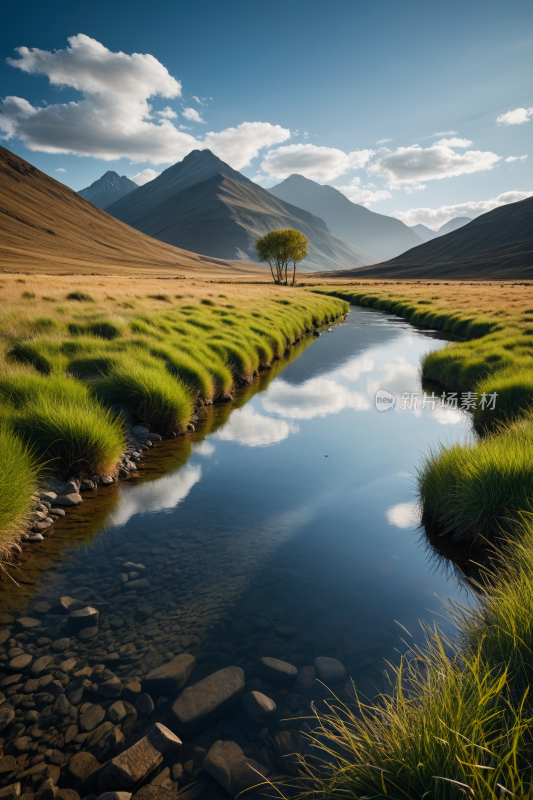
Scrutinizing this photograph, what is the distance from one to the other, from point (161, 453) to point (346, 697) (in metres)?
7.15

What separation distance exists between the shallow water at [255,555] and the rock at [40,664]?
0.22 metres

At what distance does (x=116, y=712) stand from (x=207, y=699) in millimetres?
789

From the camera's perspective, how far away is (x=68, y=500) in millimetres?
7348

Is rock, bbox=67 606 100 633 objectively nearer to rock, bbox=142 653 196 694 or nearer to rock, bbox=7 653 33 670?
rock, bbox=7 653 33 670

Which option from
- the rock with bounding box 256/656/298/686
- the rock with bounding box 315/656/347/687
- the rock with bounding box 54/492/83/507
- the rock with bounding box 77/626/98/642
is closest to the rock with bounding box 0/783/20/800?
the rock with bounding box 77/626/98/642

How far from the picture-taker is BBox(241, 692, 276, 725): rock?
12.3 feet

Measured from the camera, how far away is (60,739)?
3.46 metres

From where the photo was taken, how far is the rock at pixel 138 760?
3.14 metres

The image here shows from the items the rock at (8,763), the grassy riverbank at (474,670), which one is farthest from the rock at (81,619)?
the grassy riverbank at (474,670)

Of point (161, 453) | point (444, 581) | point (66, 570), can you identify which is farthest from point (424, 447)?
point (66, 570)

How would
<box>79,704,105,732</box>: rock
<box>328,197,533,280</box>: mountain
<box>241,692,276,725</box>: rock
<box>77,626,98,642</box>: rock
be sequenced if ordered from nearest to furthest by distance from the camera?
<box>79,704,105,732</box>: rock → <box>241,692,276,725</box>: rock → <box>77,626,98,642</box>: rock → <box>328,197,533,280</box>: mountain

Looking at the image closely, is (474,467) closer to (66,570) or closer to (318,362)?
(66,570)

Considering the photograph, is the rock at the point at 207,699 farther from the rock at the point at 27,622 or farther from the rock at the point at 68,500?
the rock at the point at 68,500

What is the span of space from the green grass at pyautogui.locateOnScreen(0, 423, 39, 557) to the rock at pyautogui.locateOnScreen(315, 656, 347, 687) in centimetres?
423
